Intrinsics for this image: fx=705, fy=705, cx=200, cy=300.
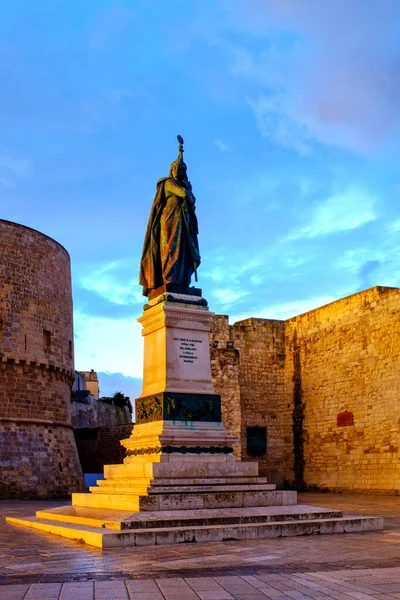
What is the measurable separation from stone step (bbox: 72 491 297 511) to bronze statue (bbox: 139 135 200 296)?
3.02 m

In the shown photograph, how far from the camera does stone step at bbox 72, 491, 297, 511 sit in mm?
7754

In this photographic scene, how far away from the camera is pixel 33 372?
21.8 meters

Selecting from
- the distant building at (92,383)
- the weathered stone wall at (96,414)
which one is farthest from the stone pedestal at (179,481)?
the distant building at (92,383)

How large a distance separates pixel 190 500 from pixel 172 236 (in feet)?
12.4

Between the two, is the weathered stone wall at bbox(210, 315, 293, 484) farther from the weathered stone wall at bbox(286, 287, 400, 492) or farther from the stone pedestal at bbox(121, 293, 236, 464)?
the stone pedestal at bbox(121, 293, 236, 464)

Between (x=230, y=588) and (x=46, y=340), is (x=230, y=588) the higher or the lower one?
the lower one

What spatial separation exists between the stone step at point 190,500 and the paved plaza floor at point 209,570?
0.92 metres

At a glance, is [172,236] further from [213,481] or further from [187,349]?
[213,481]

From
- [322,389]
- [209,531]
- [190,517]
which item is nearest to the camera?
[209,531]

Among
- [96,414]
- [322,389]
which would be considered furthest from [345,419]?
[96,414]

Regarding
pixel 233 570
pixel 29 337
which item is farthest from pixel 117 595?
pixel 29 337

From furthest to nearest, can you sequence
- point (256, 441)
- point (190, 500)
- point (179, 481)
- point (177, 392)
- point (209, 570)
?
point (256, 441) < point (177, 392) < point (179, 481) < point (190, 500) < point (209, 570)

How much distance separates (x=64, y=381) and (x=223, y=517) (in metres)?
16.7

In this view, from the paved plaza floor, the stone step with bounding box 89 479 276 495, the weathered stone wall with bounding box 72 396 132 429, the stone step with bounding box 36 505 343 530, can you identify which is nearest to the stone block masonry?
the weathered stone wall with bounding box 72 396 132 429
